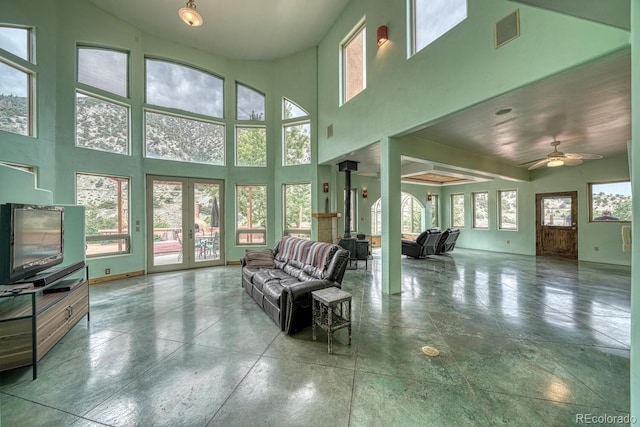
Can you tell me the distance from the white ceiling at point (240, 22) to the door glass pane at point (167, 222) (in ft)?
12.0

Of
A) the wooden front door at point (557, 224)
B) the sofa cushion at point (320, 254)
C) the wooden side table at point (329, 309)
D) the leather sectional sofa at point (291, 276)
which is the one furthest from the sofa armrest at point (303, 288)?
the wooden front door at point (557, 224)

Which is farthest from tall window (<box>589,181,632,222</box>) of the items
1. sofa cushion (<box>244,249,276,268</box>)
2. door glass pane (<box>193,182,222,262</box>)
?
door glass pane (<box>193,182,222,262</box>)

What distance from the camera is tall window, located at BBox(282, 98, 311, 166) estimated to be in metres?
7.01

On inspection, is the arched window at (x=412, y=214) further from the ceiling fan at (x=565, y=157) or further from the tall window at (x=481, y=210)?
the ceiling fan at (x=565, y=157)

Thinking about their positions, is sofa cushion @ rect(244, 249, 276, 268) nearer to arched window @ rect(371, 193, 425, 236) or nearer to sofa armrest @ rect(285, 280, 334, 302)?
sofa armrest @ rect(285, 280, 334, 302)

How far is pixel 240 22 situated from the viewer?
559cm

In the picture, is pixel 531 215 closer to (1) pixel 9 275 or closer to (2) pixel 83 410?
(2) pixel 83 410

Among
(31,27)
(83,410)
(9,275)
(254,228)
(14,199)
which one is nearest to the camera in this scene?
(83,410)

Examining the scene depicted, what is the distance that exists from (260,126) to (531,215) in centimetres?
958

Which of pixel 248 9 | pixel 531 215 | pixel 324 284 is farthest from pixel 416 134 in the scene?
pixel 531 215

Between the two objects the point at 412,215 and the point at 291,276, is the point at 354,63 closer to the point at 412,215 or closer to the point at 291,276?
the point at 291,276

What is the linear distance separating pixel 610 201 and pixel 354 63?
809cm

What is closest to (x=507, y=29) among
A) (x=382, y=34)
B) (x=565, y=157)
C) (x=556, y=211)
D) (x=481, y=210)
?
(x=382, y=34)

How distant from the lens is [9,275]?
93.6 inches
